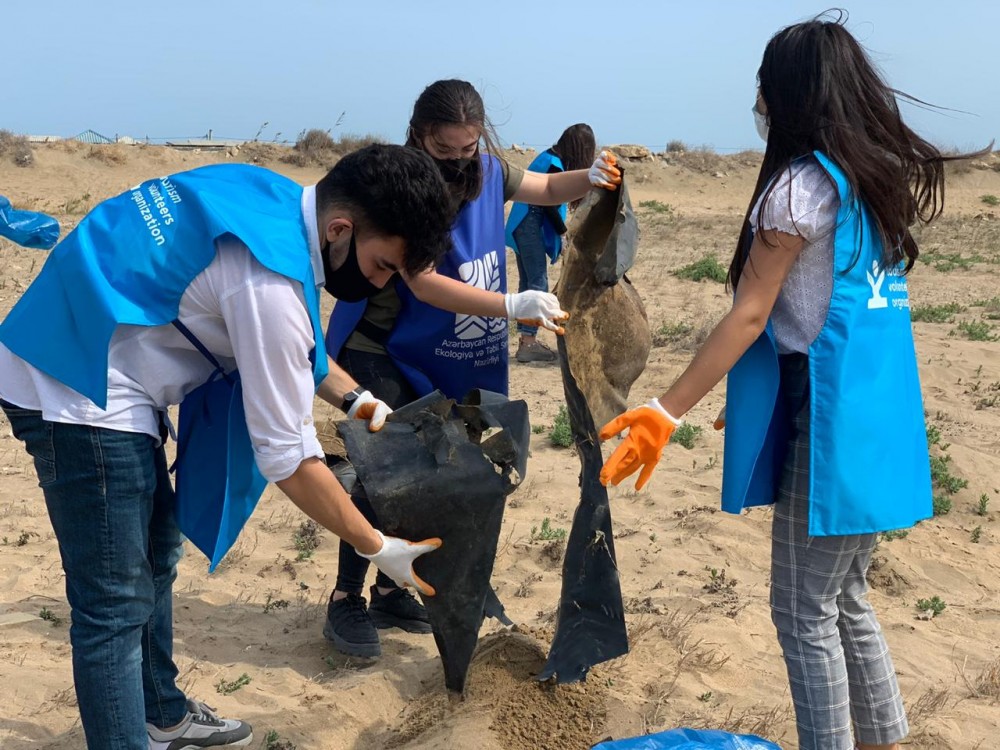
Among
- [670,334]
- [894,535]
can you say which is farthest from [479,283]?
[670,334]

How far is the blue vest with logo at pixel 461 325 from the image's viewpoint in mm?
3039

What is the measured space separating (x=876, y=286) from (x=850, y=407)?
0.27m

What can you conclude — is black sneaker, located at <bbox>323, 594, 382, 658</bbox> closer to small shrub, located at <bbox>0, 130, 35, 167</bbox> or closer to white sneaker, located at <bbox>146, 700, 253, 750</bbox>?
white sneaker, located at <bbox>146, 700, 253, 750</bbox>

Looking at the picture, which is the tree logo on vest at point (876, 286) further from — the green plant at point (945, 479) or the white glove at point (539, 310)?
the green plant at point (945, 479)

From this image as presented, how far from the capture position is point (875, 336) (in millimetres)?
2154

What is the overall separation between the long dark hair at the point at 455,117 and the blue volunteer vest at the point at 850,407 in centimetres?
109

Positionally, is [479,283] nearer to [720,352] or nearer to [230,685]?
[720,352]

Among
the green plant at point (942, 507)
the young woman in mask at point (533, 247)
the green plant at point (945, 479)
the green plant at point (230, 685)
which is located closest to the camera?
the green plant at point (230, 685)

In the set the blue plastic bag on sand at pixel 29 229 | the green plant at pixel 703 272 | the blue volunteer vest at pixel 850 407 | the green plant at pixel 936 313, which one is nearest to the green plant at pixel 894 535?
the blue volunteer vest at pixel 850 407

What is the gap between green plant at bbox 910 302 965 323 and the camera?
8.23 meters

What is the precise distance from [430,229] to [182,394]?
2.28 feet

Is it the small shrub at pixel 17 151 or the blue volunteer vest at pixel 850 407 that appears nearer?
the blue volunteer vest at pixel 850 407

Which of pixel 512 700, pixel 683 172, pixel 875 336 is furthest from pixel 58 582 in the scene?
pixel 683 172

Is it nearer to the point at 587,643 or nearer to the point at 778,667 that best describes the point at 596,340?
the point at 587,643
